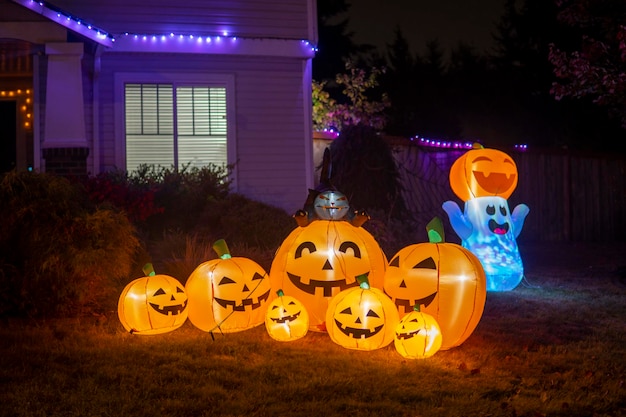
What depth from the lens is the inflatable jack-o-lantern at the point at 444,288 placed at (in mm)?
5711

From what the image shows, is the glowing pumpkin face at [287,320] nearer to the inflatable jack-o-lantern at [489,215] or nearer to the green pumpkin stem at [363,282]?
the green pumpkin stem at [363,282]

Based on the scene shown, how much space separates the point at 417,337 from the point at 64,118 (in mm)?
7213

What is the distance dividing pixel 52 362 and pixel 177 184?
6.26 meters

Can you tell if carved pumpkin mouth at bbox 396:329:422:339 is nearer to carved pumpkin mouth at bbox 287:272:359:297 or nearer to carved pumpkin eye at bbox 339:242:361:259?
carved pumpkin mouth at bbox 287:272:359:297

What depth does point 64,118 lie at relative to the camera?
34.3ft

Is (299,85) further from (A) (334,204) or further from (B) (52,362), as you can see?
(B) (52,362)

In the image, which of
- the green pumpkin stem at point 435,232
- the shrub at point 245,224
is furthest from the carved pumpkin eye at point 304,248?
the shrub at point 245,224

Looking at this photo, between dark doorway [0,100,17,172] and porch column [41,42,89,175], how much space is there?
2929 mm

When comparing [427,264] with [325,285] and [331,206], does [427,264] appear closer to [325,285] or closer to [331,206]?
[325,285]

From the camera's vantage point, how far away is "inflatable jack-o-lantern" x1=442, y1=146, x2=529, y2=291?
8578 mm

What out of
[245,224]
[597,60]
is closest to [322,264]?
[245,224]

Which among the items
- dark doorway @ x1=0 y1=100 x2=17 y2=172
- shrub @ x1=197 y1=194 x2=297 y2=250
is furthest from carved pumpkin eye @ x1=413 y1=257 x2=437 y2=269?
dark doorway @ x1=0 y1=100 x2=17 y2=172

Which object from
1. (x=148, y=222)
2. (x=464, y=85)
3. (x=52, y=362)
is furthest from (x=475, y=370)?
(x=464, y=85)

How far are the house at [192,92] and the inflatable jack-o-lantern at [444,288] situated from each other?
7.06 m
